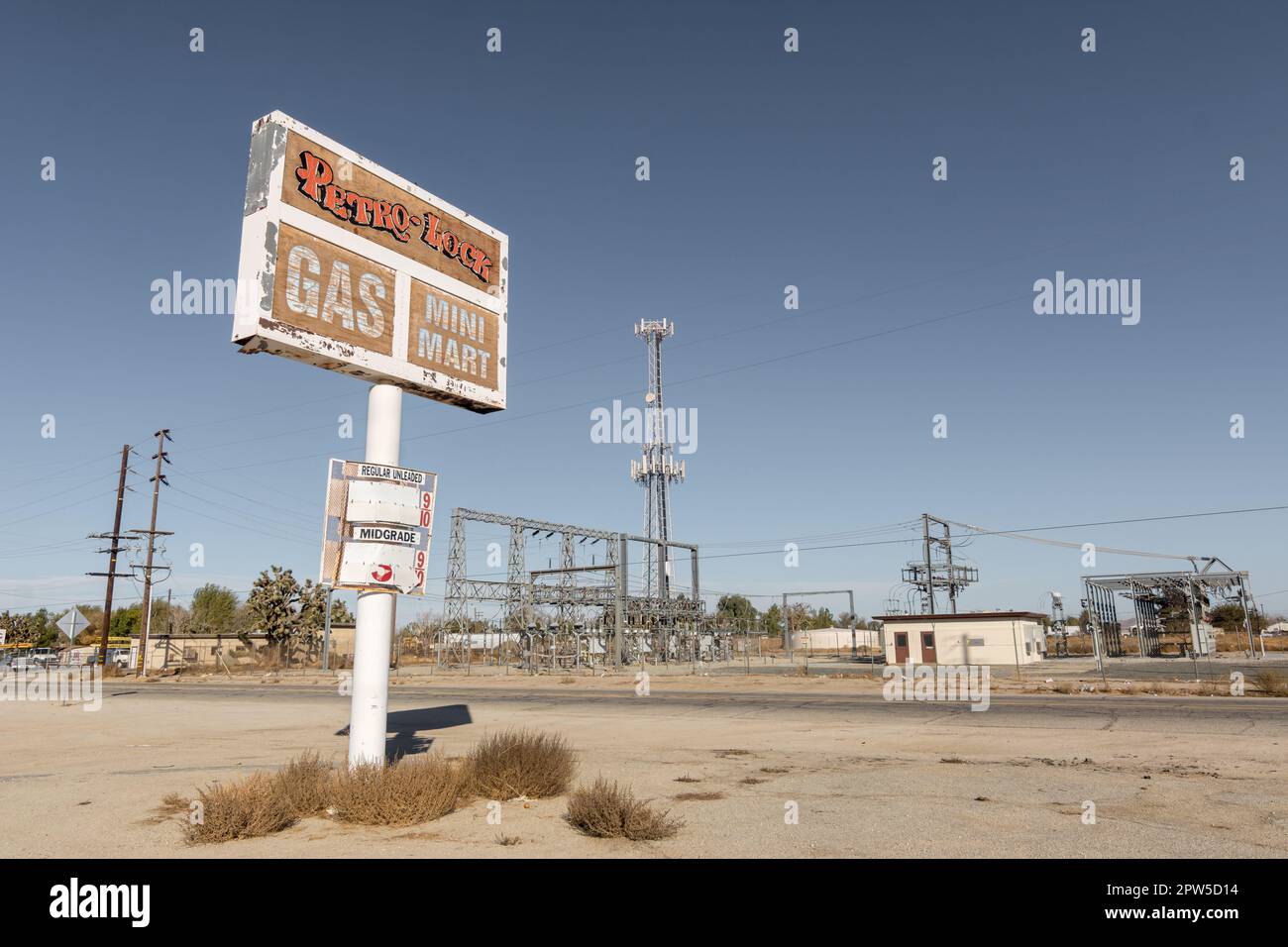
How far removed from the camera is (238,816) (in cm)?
770

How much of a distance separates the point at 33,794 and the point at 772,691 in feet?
80.1

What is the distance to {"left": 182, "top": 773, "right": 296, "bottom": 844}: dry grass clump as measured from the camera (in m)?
7.54

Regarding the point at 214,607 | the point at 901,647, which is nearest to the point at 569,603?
the point at 901,647

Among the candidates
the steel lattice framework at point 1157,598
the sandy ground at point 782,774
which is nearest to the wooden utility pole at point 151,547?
the sandy ground at point 782,774

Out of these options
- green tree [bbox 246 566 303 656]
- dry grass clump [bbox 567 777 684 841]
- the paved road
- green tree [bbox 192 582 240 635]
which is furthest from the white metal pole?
green tree [bbox 192 582 240 635]

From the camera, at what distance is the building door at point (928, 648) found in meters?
45.7

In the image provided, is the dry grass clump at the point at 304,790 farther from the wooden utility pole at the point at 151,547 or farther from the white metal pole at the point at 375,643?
the wooden utility pole at the point at 151,547

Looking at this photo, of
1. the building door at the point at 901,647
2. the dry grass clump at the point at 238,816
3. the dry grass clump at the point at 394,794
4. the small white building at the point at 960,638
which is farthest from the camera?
the building door at the point at 901,647

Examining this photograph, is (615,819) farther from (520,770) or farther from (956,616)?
(956,616)

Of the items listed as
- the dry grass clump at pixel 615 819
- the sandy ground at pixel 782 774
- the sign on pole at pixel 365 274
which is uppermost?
the sign on pole at pixel 365 274

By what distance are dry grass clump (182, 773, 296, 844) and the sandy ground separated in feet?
0.61

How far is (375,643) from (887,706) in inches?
667

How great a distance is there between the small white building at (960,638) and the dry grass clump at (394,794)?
136ft
